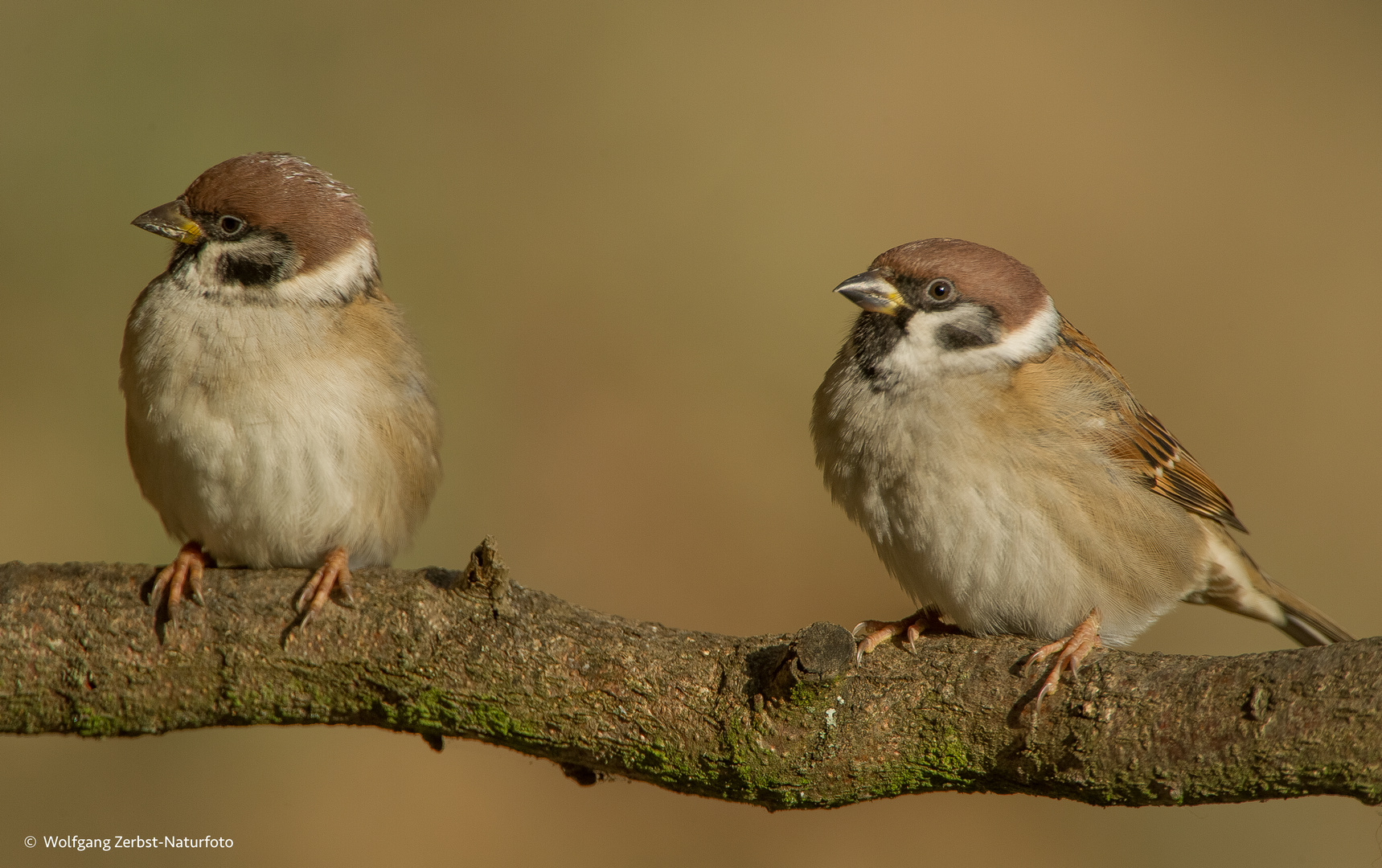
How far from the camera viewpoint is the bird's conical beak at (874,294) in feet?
9.53

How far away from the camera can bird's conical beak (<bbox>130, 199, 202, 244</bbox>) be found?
2.91m

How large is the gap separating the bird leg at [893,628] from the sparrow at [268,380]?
1.34m

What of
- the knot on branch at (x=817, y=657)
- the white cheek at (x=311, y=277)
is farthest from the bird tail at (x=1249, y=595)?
the white cheek at (x=311, y=277)

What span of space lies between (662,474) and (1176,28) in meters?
4.60

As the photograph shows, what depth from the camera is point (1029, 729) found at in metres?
2.34

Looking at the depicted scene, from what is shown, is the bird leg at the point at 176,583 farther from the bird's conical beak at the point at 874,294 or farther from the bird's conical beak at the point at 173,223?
the bird's conical beak at the point at 874,294

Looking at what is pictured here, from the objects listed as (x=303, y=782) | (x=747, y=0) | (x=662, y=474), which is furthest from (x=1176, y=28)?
(x=303, y=782)

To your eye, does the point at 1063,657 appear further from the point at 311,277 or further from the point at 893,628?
the point at 311,277

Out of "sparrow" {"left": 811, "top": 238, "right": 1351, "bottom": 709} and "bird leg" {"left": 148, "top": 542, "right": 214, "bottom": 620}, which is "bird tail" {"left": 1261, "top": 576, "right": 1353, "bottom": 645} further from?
"bird leg" {"left": 148, "top": 542, "right": 214, "bottom": 620}

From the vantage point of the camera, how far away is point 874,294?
9.62ft

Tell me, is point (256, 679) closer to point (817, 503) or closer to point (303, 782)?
point (303, 782)

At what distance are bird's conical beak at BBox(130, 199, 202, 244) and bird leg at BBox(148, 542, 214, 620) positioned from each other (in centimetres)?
90

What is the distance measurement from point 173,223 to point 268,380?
51cm

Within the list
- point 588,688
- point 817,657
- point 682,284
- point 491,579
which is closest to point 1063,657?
point 817,657
